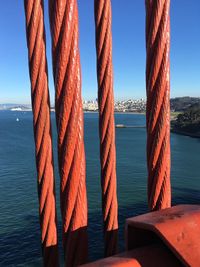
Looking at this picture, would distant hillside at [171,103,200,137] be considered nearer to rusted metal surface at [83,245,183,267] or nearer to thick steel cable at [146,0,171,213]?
thick steel cable at [146,0,171,213]

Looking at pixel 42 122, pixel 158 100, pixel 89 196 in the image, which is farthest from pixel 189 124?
pixel 42 122

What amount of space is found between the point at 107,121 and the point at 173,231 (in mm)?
810

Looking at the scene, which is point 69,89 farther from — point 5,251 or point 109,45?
point 5,251

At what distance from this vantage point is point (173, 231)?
47.3 inches

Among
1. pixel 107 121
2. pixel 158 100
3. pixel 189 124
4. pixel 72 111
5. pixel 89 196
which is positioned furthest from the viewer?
pixel 189 124

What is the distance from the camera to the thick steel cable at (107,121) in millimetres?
1782

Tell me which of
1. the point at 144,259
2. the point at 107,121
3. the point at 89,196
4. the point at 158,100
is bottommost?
the point at 89,196

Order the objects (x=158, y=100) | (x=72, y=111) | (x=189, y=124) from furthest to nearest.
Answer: (x=189, y=124) < (x=158, y=100) < (x=72, y=111)

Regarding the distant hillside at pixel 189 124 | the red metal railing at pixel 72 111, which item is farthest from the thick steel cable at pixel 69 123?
the distant hillside at pixel 189 124

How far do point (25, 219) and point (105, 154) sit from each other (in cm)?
1728

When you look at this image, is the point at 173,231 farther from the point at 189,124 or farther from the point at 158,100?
the point at 189,124

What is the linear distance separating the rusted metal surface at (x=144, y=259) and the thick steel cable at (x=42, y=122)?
20.5 inches

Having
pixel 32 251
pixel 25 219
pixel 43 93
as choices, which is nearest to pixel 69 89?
pixel 43 93

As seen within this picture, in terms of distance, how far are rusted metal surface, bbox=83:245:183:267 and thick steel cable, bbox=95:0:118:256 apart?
1.96 ft
